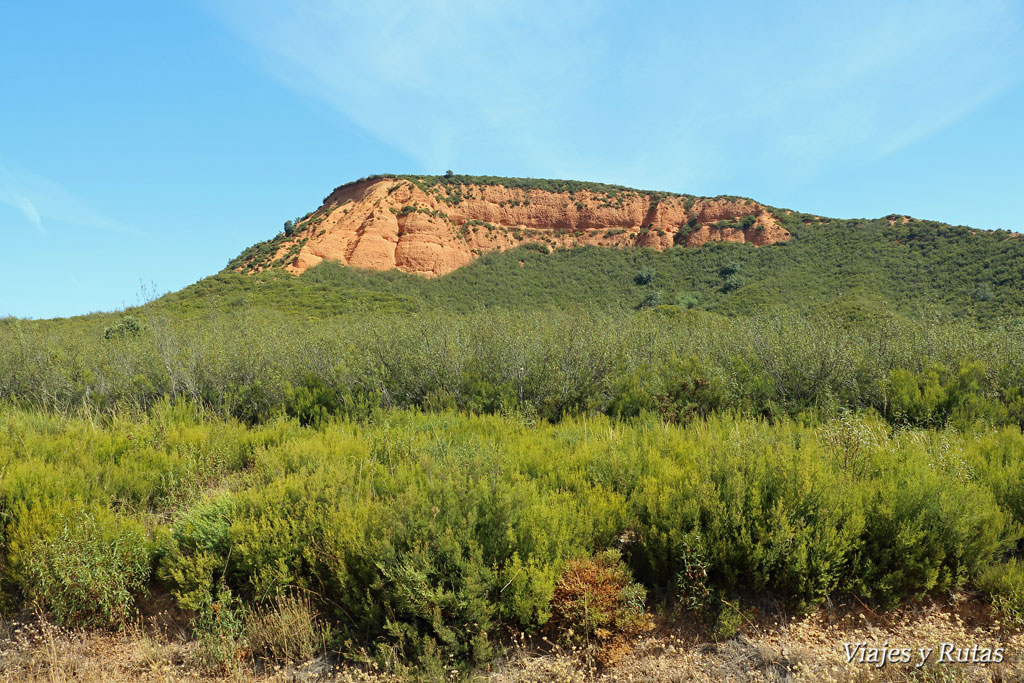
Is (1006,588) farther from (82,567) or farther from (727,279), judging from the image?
(727,279)

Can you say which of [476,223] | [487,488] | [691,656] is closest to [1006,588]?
[691,656]

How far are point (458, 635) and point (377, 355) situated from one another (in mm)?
6770

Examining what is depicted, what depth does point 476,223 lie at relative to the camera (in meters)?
54.9

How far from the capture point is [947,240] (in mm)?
37750

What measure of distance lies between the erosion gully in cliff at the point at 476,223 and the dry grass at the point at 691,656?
4259 cm

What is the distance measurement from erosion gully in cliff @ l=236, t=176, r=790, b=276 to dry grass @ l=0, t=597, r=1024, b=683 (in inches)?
1677

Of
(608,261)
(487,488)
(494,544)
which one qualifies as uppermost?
(608,261)

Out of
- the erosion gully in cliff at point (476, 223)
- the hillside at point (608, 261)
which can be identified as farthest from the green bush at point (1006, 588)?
the erosion gully in cliff at point (476, 223)

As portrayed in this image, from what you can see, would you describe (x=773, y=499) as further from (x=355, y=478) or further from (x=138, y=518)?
(x=138, y=518)

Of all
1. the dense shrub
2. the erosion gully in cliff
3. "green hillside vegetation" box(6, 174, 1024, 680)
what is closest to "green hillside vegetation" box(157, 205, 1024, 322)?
the erosion gully in cliff

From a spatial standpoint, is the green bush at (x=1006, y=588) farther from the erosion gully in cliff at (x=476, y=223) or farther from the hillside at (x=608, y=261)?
the erosion gully in cliff at (x=476, y=223)

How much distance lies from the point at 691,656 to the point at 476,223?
54.3 meters

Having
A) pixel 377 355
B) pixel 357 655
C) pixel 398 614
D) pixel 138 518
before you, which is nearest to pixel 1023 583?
pixel 398 614

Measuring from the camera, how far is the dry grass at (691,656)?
291 cm
